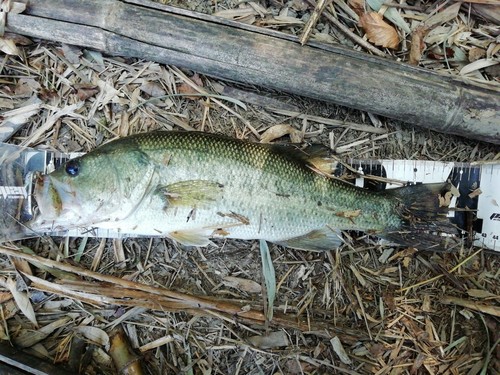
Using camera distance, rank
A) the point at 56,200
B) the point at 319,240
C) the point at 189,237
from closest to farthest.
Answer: the point at 56,200 → the point at 189,237 → the point at 319,240

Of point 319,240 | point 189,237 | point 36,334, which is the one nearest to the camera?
point 189,237

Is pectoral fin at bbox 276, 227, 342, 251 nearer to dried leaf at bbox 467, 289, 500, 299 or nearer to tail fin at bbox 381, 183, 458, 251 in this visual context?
tail fin at bbox 381, 183, 458, 251

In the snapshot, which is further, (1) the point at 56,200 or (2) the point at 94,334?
(2) the point at 94,334

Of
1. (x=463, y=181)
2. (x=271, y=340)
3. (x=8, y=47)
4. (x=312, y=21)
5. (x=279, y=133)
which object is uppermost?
(x=312, y=21)

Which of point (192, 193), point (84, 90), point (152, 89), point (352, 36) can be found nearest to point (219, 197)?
point (192, 193)

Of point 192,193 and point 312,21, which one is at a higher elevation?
point 312,21

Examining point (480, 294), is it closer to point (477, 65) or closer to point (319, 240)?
point (319, 240)

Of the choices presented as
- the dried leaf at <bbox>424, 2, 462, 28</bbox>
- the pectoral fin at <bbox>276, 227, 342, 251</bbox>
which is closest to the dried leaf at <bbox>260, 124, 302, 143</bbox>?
the pectoral fin at <bbox>276, 227, 342, 251</bbox>
